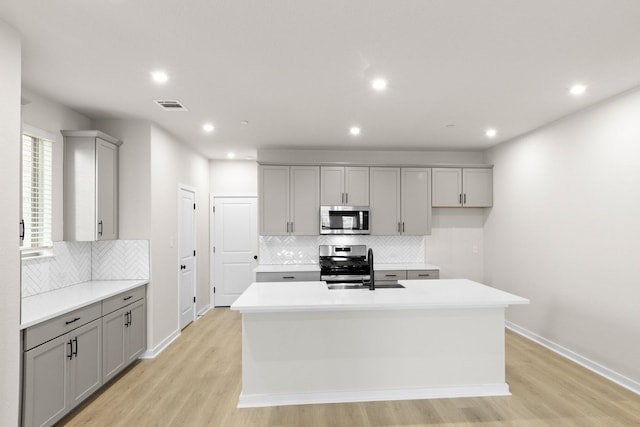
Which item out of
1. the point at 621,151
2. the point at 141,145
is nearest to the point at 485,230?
the point at 621,151

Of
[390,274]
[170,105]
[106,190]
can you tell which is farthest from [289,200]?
[106,190]

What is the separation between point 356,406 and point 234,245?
3.98 meters

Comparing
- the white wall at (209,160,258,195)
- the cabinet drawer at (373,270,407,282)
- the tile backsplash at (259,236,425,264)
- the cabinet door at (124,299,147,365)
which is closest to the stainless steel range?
the tile backsplash at (259,236,425,264)

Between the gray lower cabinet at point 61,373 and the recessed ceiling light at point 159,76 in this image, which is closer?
the gray lower cabinet at point 61,373

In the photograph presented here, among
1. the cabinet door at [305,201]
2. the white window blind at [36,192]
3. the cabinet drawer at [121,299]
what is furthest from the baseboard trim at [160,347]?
the cabinet door at [305,201]

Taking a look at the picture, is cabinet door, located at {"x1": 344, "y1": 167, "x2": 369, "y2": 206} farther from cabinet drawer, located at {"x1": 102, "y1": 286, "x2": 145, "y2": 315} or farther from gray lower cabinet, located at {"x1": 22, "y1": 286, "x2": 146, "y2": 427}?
gray lower cabinet, located at {"x1": 22, "y1": 286, "x2": 146, "y2": 427}

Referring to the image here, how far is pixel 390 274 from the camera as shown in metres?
5.03

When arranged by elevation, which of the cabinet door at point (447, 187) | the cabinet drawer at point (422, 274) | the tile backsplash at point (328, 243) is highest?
the cabinet door at point (447, 187)

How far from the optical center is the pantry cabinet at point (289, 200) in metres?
5.22

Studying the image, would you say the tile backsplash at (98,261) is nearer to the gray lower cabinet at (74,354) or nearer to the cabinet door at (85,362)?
the gray lower cabinet at (74,354)

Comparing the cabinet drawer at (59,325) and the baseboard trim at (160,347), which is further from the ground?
the cabinet drawer at (59,325)

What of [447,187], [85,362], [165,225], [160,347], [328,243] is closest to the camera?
[85,362]

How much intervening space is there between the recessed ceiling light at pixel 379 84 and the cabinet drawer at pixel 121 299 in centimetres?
306

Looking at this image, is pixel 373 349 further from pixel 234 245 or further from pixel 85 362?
pixel 234 245
